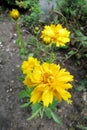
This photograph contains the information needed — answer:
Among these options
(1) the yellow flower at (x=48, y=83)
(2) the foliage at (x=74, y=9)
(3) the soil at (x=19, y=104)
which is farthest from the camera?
(2) the foliage at (x=74, y=9)

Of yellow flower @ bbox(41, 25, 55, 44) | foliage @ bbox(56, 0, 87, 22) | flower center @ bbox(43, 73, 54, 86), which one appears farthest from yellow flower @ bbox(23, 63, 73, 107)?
foliage @ bbox(56, 0, 87, 22)

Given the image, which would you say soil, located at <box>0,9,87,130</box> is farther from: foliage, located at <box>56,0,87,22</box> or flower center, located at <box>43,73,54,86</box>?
flower center, located at <box>43,73,54,86</box>

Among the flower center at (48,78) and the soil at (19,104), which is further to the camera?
the soil at (19,104)

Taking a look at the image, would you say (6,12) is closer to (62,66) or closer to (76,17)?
(76,17)

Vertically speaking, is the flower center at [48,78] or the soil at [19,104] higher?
the flower center at [48,78]

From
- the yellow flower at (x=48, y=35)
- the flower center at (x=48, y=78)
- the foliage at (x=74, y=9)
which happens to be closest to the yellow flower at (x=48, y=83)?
the flower center at (x=48, y=78)

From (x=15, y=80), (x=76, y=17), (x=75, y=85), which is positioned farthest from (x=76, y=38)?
(x=15, y=80)

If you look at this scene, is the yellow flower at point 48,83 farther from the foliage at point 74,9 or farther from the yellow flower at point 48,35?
the foliage at point 74,9

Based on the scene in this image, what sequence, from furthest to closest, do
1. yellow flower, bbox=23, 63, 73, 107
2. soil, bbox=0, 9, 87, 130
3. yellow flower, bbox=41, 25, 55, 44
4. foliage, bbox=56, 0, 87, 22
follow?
foliage, bbox=56, 0, 87, 22
soil, bbox=0, 9, 87, 130
yellow flower, bbox=41, 25, 55, 44
yellow flower, bbox=23, 63, 73, 107

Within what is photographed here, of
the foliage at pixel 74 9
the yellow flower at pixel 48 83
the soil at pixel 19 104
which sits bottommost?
the soil at pixel 19 104
